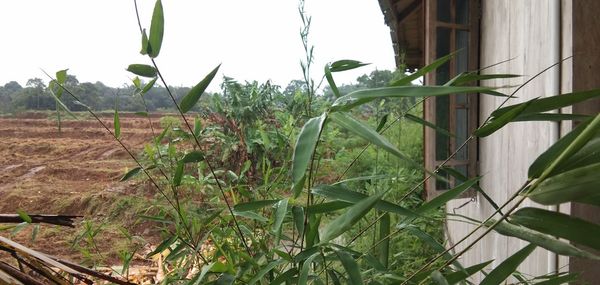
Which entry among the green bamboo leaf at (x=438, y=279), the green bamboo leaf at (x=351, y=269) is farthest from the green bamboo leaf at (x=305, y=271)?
the green bamboo leaf at (x=438, y=279)

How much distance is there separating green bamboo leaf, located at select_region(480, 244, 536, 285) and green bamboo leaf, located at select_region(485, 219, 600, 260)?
1.1 inches

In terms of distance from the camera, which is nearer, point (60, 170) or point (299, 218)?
point (299, 218)

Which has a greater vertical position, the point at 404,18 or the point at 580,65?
the point at 404,18

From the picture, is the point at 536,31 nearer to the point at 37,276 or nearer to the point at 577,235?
the point at 577,235

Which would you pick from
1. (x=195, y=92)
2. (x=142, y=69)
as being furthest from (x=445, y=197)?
(x=142, y=69)

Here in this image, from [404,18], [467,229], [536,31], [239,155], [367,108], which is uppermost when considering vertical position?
[404,18]

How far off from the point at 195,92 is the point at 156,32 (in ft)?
0.30

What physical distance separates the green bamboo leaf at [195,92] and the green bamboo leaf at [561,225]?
1.21ft

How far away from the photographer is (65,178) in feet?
12.5

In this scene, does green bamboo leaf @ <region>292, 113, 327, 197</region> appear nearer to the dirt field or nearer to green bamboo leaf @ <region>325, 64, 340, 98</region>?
green bamboo leaf @ <region>325, 64, 340, 98</region>

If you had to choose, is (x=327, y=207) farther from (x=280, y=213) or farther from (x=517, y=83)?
(x=517, y=83)

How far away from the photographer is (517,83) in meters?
1.10

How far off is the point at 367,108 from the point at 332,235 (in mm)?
1290

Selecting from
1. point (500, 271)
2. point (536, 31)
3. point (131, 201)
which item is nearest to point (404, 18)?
point (131, 201)
